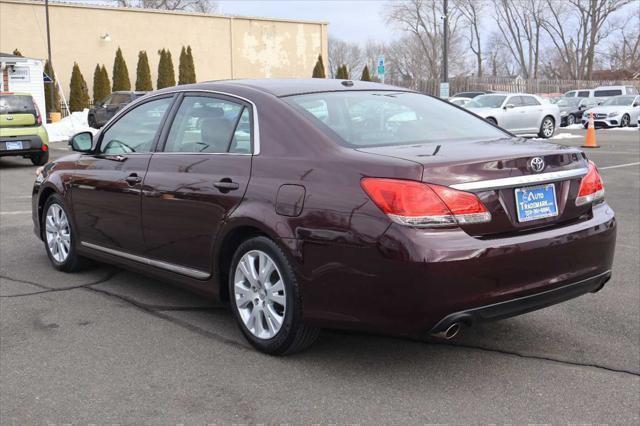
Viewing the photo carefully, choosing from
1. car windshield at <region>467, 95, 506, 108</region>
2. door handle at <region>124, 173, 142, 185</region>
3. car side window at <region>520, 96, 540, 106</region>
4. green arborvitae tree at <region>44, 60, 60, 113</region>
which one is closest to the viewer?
door handle at <region>124, 173, 142, 185</region>

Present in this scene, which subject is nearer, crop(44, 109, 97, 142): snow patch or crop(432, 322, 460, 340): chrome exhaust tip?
crop(432, 322, 460, 340): chrome exhaust tip

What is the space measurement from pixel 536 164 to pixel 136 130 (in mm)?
3004

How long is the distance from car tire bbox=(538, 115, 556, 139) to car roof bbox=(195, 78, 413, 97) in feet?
65.5

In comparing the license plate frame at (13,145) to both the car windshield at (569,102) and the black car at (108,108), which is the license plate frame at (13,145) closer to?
the black car at (108,108)

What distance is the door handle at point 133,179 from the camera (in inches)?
196

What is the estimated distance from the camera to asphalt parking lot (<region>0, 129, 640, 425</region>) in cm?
339

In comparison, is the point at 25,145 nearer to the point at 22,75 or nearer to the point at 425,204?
the point at 425,204

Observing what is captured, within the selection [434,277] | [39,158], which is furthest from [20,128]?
[434,277]

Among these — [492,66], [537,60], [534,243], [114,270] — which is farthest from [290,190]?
[492,66]

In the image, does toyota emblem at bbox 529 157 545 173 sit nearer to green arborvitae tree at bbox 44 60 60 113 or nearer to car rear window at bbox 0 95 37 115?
car rear window at bbox 0 95 37 115

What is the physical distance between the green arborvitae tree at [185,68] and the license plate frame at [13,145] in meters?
24.9

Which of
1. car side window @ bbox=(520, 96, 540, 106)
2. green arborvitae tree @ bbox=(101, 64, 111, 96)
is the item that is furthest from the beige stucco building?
car side window @ bbox=(520, 96, 540, 106)

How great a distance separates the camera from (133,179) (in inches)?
198

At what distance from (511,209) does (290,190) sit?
1.13 metres
